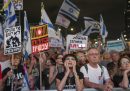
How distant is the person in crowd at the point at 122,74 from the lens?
386 inches

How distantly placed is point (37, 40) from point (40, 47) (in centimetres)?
21

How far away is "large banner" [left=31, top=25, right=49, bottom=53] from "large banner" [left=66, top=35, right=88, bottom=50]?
5.23 m

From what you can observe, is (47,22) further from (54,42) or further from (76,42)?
(54,42)

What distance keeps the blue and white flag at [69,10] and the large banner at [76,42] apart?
2.91 metres

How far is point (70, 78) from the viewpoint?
9.48 meters

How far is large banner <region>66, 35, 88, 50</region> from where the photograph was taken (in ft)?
53.7

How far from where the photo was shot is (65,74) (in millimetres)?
9336

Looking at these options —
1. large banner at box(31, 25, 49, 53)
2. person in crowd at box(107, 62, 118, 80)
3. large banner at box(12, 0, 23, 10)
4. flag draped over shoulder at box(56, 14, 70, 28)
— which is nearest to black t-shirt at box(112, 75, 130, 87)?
person in crowd at box(107, 62, 118, 80)

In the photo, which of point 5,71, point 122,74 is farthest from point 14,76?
point 122,74

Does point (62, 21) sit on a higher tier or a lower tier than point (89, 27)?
higher

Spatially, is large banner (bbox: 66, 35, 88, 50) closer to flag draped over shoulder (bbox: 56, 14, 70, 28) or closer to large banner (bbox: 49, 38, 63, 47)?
large banner (bbox: 49, 38, 63, 47)

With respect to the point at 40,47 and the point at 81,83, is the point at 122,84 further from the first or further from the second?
the point at 40,47

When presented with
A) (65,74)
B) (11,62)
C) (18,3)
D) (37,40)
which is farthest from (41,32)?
(18,3)

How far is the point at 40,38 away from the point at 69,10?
29.2 ft
